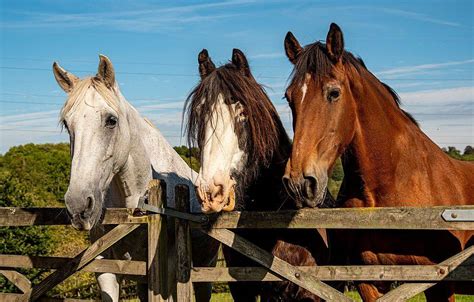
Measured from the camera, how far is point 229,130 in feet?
13.8

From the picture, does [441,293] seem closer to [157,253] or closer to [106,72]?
[157,253]

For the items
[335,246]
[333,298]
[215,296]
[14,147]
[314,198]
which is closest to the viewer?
[314,198]

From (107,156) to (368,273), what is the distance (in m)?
2.05

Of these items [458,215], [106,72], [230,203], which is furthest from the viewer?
[106,72]

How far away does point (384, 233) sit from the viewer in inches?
161

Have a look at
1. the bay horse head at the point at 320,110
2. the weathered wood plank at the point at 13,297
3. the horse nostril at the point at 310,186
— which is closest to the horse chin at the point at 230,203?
the bay horse head at the point at 320,110

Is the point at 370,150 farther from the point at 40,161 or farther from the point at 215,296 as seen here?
the point at 40,161

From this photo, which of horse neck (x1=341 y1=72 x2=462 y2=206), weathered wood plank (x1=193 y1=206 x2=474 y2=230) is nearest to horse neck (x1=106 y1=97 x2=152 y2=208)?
weathered wood plank (x1=193 y1=206 x2=474 y2=230)

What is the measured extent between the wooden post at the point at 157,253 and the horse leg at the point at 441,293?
6.14ft

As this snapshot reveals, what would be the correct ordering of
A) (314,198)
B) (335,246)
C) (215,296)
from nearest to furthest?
(314,198) < (335,246) < (215,296)

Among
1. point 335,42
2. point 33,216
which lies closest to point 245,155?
point 335,42

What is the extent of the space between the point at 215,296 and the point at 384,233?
7.66m

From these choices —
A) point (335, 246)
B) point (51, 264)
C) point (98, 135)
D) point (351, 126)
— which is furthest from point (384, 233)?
point (51, 264)

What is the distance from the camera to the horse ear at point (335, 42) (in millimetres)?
3887
